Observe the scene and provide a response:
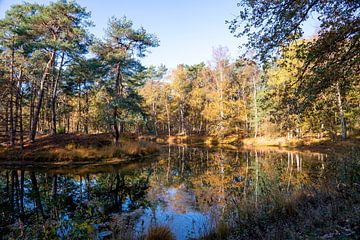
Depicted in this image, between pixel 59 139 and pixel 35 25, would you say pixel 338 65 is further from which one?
pixel 35 25

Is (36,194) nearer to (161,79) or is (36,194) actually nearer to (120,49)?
(120,49)

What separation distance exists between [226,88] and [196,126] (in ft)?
62.0

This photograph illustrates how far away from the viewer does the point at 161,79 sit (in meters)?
50.1

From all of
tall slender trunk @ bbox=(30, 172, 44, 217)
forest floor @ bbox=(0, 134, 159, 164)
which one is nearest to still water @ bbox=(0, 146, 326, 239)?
tall slender trunk @ bbox=(30, 172, 44, 217)

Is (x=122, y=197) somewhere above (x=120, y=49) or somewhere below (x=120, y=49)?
below

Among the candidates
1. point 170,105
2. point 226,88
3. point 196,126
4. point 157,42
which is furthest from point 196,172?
point 196,126

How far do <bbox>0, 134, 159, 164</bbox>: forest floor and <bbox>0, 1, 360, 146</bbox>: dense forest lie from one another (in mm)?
1446

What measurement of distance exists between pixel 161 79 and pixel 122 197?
4285 cm

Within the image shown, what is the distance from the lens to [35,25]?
19062mm

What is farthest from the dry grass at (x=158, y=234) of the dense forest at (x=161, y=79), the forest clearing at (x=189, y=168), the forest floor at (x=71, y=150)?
the forest floor at (x=71, y=150)

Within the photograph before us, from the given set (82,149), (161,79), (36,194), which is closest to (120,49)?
(82,149)

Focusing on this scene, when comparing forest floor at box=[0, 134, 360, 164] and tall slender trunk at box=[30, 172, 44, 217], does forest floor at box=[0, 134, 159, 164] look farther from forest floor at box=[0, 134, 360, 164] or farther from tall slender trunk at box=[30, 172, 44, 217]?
tall slender trunk at box=[30, 172, 44, 217]

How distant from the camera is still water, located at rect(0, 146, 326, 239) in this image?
5.57m

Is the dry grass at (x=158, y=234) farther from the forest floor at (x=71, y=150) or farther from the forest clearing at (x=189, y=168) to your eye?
the forest floor at (x=71, y=150)
